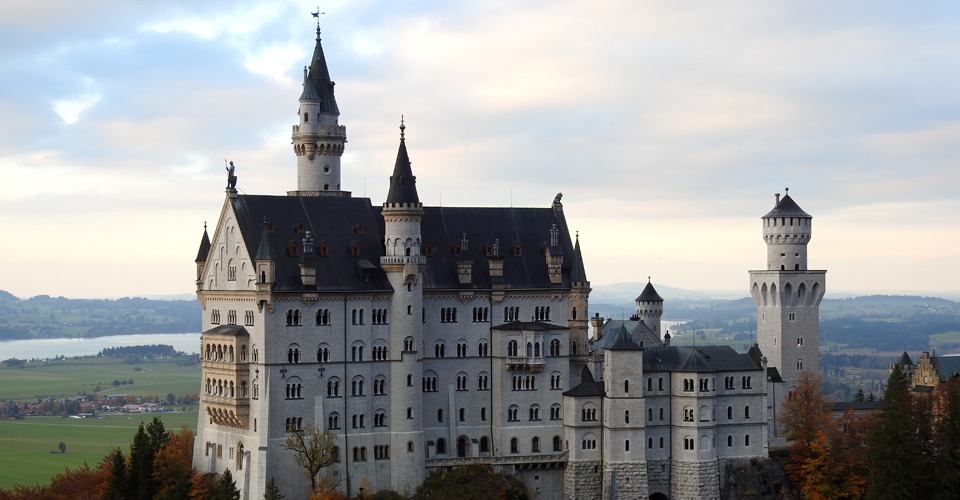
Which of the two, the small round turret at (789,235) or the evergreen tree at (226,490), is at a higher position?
the small round turret at (789,235)

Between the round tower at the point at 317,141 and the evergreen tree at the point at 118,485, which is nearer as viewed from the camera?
the evergreen tree at the point at 118,485

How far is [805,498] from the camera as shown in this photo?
394 feet

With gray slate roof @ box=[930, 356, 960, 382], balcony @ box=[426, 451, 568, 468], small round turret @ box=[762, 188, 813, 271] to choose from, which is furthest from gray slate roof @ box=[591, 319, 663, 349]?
gray slate roof @ box=[930, 356, 960, 382]

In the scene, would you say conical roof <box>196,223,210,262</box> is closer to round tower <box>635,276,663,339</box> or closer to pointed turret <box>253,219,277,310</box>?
pointed turret <box>253,219,277,310</box>

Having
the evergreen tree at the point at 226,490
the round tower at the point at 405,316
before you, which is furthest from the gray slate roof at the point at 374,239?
the evergreen tree at the point at 226,490

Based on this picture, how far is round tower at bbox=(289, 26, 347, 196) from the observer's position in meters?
124

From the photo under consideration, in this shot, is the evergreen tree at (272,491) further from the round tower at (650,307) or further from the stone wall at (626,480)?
the round tower at (650,307)

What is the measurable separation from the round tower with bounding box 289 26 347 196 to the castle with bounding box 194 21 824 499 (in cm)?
13

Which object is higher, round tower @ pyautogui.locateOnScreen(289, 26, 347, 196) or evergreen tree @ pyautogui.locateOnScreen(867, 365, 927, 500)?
round tower @ pyautogui.locateOnScreen(289, 26, 347, 196)

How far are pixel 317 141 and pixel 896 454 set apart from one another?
51045 millimetres

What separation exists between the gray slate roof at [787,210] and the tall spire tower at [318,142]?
37704 millimetres

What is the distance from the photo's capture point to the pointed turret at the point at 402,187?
370ft

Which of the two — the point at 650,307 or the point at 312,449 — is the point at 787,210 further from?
the point at 312,449

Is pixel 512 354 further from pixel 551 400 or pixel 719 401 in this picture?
pixel 719 401
